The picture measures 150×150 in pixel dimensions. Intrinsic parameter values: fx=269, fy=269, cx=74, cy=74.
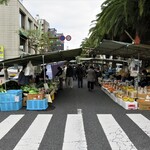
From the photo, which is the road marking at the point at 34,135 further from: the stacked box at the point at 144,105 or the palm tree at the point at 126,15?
the palm tree at the point at 126,15

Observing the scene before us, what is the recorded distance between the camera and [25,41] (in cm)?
5516

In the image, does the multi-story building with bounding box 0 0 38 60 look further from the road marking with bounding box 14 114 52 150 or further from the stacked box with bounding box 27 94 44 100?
the road marking with bounding box 14 114 52 150

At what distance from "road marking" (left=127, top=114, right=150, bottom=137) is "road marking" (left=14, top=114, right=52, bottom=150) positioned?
2777 millimetres

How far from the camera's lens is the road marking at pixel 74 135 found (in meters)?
5.93

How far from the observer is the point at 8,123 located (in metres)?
8.35

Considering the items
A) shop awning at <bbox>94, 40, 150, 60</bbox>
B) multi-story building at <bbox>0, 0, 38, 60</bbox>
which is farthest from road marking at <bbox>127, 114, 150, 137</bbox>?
multi-story building at <bbox>0, 0, 38, 60</bbox>

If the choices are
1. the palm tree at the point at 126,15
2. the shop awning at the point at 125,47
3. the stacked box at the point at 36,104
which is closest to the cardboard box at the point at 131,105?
the shop awning at the point at 125,47

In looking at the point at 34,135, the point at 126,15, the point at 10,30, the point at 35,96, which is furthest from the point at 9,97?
the point at 10,30

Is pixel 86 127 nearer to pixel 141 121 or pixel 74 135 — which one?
pixel 74 135

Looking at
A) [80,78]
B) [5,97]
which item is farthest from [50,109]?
[80,78]

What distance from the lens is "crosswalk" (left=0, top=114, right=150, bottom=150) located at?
6.01 meters

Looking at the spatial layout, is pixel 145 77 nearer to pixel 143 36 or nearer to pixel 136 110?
pixel 143 36

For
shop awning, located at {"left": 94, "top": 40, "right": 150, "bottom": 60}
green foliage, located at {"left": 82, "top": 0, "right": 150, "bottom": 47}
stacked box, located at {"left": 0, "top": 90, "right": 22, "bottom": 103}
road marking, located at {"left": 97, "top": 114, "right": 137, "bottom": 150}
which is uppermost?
green foliage, located at {"left": 82, "top": 0, "right": 150, "bottom": 47}

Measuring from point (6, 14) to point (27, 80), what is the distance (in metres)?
35.7
